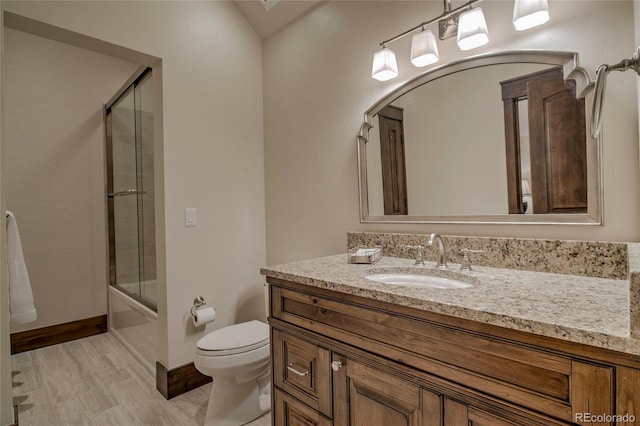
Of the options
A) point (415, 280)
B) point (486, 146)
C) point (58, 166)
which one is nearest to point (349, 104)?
point (486, 146)

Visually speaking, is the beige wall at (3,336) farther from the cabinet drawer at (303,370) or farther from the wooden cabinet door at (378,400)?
the wooden cabinet door at (378,400)

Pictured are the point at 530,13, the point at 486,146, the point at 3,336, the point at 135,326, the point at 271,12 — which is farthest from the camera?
the point at 135,326

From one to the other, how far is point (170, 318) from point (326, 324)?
129 centimetres

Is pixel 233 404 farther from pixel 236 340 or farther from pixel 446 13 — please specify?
pixel 446 13

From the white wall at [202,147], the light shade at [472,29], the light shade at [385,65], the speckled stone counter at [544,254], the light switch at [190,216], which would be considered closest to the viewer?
the speckled stone counter at [544,254]

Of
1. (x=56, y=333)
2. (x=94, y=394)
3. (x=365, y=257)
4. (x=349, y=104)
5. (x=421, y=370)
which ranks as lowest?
(x=94, y=394)

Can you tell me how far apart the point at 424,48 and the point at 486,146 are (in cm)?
53

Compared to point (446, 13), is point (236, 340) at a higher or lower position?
lower

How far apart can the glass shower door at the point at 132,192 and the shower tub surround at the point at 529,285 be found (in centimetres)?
154

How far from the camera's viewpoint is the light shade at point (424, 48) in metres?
1.47

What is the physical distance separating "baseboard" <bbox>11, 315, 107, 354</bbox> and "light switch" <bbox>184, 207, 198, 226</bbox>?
1.86 metres

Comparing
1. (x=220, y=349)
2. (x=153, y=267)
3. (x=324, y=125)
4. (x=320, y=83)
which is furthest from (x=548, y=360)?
(x=153, y=267)

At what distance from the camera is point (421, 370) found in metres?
0.90

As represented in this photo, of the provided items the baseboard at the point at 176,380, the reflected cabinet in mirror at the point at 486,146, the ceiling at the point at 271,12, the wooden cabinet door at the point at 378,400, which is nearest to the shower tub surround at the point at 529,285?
the reflected cabinet in mirror at the point at 486,146
